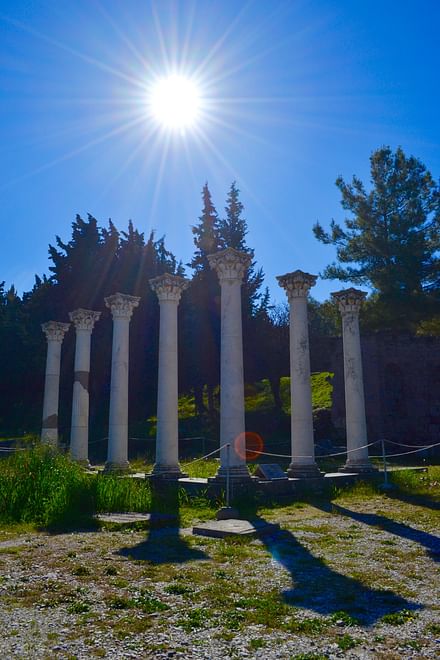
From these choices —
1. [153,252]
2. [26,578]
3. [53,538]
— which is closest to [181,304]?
[153,252]

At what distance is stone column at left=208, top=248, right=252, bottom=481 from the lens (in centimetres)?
1419

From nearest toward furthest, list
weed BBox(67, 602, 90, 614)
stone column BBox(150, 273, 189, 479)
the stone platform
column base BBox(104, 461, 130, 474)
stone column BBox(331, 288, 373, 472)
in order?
weed BBox(67, 602, 90, 614)
the stone platform
stone column BBox(150, 273, 189, 479)
stone column BBox(331, 288, 373, 472)
column base BBox(104, 461, 130, 474)

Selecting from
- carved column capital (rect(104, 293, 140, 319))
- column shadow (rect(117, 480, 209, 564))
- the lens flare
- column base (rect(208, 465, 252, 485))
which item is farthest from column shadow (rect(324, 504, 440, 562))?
carved column capital (rect(104, 293, 140, 319))

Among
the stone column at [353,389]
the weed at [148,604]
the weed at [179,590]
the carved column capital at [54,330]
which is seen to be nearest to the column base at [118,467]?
the carved column capital at [54,330]

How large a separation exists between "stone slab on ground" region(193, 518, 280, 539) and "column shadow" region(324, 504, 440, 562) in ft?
6.87

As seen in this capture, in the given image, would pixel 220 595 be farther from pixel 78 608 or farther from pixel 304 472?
pixel 304 472

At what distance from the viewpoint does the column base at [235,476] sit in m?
13.8

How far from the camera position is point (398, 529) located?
10336 millimetres

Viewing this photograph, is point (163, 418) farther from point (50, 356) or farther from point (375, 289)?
point (375, 289)

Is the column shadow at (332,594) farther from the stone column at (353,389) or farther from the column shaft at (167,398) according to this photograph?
the stone column at (353,389)

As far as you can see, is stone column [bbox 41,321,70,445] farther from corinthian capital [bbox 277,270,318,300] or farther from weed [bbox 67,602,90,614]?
weed [bbox 67,602,90,614]

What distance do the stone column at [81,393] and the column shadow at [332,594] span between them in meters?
14.3

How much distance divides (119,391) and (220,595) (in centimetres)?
1377

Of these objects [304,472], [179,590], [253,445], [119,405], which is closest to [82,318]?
[119,405]
